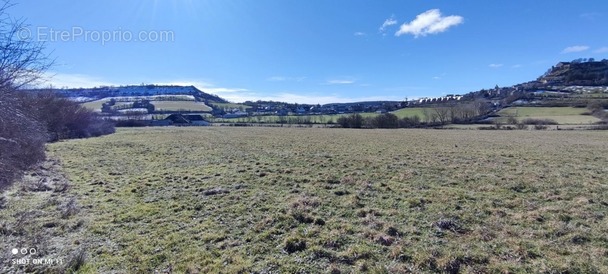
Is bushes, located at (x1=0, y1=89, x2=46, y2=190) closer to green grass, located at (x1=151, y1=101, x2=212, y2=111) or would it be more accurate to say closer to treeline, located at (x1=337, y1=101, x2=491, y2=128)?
treeline, located at (x1=337, y1=101, x2=491, y2=128)

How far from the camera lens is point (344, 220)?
7.80 meters

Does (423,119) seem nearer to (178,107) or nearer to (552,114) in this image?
(552,114)

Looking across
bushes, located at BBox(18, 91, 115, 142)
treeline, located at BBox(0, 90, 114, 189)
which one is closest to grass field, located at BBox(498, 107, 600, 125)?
treeline, located at BBox(0, 90, 114, 189)

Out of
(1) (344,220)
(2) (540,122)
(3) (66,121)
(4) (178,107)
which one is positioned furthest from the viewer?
(4) (178,107)

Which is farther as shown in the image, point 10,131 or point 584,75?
point 584,75

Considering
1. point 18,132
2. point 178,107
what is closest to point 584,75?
point 178,107

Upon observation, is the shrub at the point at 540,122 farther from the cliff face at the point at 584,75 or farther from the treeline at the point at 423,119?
the cliff face at the point at 584,75

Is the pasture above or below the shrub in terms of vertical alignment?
above

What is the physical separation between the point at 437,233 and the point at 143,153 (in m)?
22.1

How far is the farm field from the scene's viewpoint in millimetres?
5516

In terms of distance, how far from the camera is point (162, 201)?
9.74 metres

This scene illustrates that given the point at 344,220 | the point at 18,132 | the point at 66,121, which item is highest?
the point at 66,121

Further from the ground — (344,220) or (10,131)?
(10,131)

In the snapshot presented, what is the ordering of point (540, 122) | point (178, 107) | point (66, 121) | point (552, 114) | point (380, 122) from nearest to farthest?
point (66, 121) < point (540, 122) < point (380, 122) < point (552, 114) < point (178, 107)
